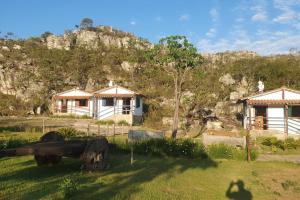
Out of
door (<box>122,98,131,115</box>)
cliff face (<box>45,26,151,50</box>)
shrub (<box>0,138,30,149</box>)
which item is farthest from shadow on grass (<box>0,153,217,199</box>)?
cliff face (<box>45,26,151,50</box>)

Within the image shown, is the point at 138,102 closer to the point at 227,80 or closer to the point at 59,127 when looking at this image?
the point at 59,127

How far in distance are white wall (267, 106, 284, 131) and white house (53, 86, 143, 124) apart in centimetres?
1461

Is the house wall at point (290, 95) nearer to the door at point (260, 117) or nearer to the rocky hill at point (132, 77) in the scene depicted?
the door at point (260, 117)

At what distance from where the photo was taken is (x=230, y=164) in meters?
14.9

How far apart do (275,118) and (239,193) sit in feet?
71.8

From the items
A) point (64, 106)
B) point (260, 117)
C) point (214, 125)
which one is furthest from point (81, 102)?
point (260, 117)

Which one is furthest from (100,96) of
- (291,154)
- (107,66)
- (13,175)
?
(13,175)

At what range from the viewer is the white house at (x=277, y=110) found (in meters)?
30.1

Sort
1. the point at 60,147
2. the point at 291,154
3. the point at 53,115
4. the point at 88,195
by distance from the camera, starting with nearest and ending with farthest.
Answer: the point at 88,195 → the point at 60,147 → the point at 291,154 → the point at 53,115

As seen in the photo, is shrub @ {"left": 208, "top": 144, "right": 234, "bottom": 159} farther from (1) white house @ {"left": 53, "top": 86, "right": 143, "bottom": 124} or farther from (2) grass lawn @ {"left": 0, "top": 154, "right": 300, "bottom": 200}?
(1) white house @ {"left": 53, "top": 86, "right": 143, "bottom": 124}

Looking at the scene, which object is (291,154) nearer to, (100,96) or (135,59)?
(100,96)

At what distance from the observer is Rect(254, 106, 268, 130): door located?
31.1 metres

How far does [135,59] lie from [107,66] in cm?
542

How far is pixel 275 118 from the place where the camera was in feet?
100
